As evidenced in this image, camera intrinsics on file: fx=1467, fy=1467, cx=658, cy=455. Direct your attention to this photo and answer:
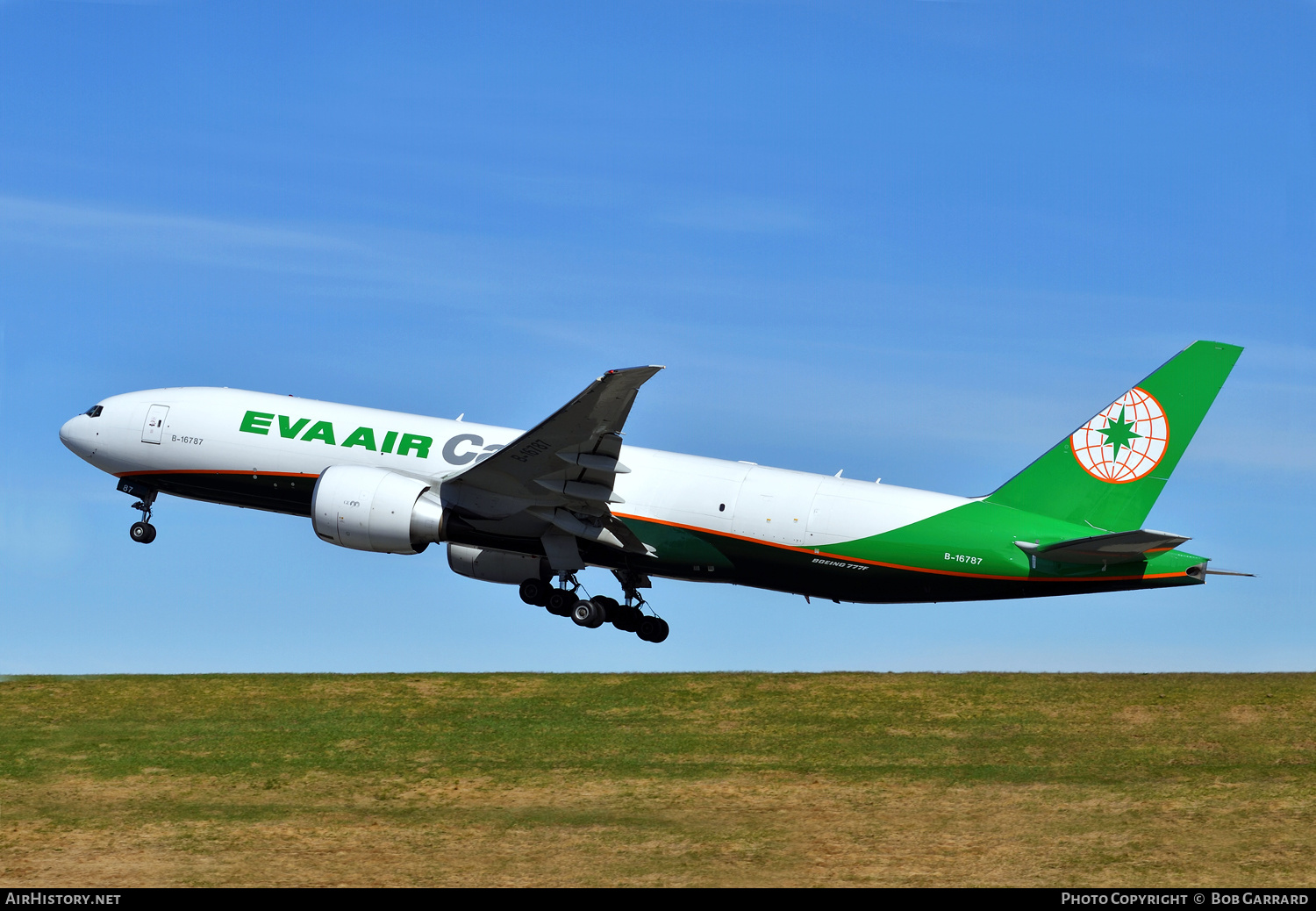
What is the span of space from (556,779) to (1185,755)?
2018cm

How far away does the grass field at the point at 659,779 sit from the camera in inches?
1471

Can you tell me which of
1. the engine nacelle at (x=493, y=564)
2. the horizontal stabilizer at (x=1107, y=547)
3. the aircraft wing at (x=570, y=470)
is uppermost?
the aircraft wing at (x=570, y=470)

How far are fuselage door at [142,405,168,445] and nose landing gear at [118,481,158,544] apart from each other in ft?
6.22

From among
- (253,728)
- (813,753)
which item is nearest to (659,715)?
(813,753)

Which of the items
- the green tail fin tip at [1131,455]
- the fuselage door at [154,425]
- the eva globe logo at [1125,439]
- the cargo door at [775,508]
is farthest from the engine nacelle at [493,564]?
the eva globe logo at [1125,439]

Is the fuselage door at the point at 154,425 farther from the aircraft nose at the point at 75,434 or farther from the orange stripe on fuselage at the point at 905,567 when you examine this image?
the orange stripe on fuselage at the point at 905,567

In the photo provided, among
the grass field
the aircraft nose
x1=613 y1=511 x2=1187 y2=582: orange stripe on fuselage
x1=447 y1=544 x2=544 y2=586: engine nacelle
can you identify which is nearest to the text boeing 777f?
x1=613 y1=511 x2=1187 y2=582: orange stripe on fuselage

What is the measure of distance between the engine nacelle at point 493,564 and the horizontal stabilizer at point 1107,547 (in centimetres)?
1480

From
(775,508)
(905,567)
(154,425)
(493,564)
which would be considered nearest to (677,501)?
(775,508)

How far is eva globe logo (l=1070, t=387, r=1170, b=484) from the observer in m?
39.4

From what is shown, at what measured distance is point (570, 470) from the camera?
4003cm

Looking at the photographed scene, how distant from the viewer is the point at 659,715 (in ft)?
166

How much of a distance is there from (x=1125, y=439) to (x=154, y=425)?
2825 cm

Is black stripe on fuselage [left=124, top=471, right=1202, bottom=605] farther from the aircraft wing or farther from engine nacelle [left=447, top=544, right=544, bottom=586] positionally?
engine nacelle [left=447, top=544, right=544, bottom=586]
